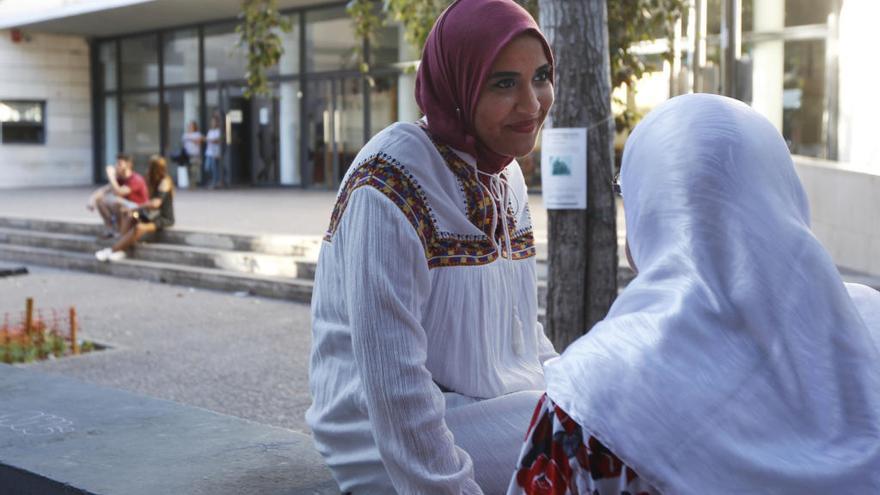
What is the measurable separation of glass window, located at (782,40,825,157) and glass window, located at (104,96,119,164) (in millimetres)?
22329

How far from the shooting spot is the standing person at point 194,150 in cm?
2633

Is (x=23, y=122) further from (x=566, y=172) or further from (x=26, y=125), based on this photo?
(x=566, y=172)

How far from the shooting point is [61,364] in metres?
7.89

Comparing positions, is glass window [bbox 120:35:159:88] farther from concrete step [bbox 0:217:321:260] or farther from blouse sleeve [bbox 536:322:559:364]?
blouse sleeve [bbox 536:322:559:364]

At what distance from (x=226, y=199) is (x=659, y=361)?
20361 millimetres

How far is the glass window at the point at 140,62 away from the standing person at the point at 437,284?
2726 cm

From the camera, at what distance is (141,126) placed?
29109mm

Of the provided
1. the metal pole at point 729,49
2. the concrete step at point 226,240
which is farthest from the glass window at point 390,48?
the metal pole at point 729,49

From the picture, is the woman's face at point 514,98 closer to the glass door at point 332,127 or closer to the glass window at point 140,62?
the glass door at point 332,127

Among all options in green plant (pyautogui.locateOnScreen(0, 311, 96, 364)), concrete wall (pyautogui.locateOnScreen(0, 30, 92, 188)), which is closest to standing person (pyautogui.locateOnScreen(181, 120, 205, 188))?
concrete wall (pyautogui.locateOnScreen(0, 30, 92, 188))

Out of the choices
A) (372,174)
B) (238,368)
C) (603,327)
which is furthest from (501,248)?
(238,368)

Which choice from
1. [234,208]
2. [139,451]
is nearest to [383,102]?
[234,208]

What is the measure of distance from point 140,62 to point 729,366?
95.9 ft

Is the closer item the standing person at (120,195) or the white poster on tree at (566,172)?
the white poster on tree at (566,172)
